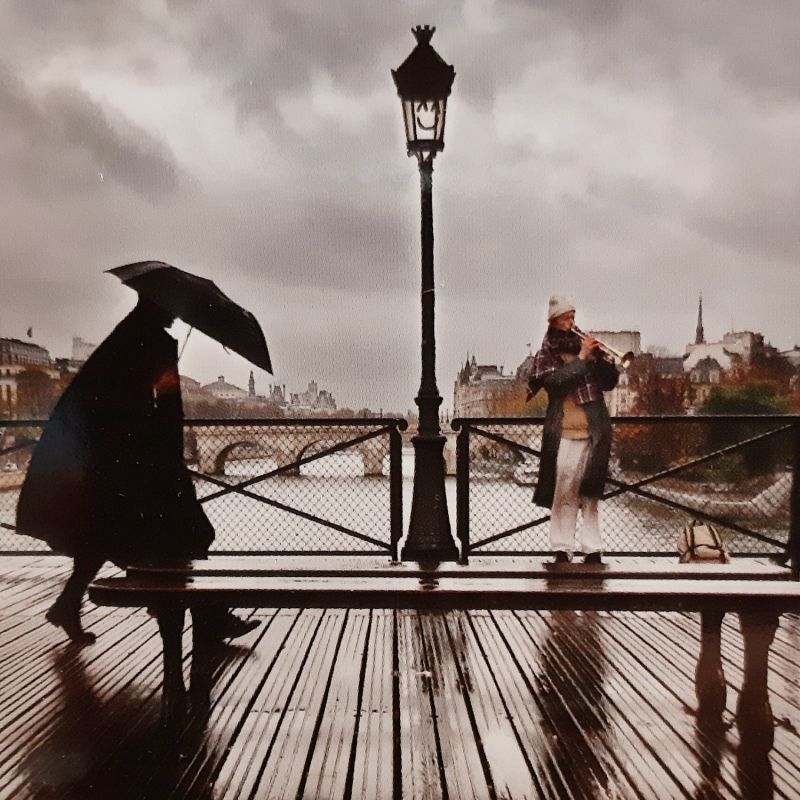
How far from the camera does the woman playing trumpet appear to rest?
14.8ft

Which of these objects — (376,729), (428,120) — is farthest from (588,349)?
(376,729)

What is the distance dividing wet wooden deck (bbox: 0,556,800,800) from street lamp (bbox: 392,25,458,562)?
132 cm

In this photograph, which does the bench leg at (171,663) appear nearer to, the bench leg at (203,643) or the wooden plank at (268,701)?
the wooden plank at (268,701)

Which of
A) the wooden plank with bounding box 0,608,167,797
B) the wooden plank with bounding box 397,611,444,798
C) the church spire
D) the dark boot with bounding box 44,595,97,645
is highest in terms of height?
the church spire

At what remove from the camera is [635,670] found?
321 cm

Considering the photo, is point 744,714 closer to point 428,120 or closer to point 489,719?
point 489,719

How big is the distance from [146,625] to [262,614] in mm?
628

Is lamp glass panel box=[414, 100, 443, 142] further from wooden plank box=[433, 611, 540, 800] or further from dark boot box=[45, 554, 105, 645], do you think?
dark boot box=[45, 554, 105, 645]

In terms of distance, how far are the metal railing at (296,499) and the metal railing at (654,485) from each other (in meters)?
0.76

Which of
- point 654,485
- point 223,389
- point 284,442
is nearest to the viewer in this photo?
point 284,442

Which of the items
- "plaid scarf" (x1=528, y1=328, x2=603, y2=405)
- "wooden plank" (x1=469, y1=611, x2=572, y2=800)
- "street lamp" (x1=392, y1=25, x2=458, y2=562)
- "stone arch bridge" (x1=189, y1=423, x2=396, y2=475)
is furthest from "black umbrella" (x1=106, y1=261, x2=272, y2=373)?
"street lamp" (x1=392, y1=25, x2=458, y2=562)

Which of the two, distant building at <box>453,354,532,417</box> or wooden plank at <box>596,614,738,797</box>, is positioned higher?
distant building at <box>453,354,532,417</box>

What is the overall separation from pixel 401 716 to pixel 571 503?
7.54 ft

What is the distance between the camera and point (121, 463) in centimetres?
315
